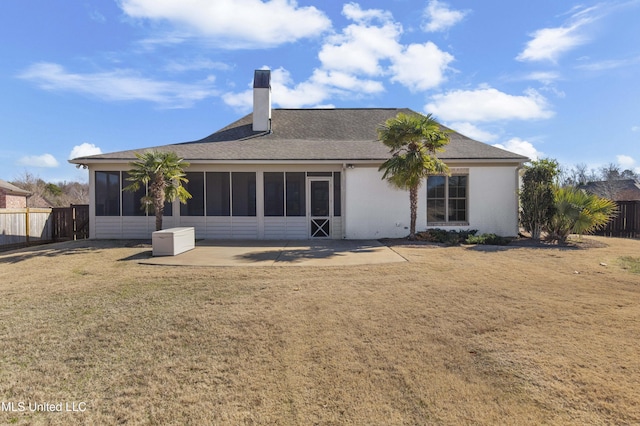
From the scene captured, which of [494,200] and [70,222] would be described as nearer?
[494,200]

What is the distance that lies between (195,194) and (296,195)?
161 inches

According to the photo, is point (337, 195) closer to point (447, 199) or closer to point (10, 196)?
point (447, 199)

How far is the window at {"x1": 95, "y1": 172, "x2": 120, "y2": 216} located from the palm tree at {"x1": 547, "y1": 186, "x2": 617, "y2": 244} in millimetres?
16601

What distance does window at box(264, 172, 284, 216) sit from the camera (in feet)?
43.6

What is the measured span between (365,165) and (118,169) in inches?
387

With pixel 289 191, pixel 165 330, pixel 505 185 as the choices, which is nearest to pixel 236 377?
pixel 165 330

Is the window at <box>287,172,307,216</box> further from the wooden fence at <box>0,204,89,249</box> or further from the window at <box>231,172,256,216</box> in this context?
the wooden fence at <box>0,204,89,249</box>

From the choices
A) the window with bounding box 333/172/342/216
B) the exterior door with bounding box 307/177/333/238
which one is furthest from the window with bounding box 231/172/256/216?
the window with bounding box 333/172/342/216

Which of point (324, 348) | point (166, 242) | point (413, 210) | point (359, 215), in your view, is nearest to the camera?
point (324, 348)

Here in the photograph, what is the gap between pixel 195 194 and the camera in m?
13.3

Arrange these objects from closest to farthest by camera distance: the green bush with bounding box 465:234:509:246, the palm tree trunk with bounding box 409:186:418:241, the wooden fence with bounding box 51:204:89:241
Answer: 1. the green bush with bounding box 465:234:509:246
2. the palm tree trunk with bounding box 409:186:418:241
3. the wooden fence with bounding box 51:204:89:241

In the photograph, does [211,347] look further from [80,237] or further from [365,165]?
[80,237]

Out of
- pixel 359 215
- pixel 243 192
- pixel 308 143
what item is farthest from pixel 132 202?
pixel 359 215

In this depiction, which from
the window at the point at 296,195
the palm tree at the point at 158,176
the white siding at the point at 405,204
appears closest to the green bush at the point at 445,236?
the white siding at the point at 405,204
